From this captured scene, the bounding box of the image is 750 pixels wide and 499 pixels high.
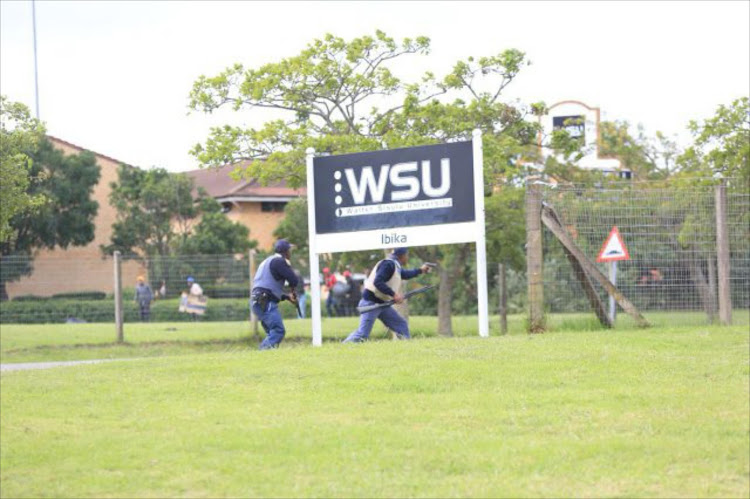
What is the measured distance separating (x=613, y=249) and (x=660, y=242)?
0.79m

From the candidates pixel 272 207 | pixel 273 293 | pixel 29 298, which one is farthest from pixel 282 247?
pixel 272 207

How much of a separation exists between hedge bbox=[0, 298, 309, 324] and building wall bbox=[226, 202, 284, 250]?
2523 cm

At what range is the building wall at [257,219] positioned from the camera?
2119 inches

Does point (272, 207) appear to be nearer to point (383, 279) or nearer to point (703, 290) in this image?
point (703, 290)

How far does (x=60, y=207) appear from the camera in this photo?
44969 mm

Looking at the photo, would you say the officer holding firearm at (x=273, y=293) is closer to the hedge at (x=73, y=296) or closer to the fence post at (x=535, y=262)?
the fence post at (x=535, y=262)

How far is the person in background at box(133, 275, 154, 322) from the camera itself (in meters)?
26.9

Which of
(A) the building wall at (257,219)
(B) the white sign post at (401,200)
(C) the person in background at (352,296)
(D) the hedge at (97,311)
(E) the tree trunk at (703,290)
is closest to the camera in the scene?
(B) the white sign post at (401,200)

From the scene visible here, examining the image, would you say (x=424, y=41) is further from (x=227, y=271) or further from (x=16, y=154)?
(x=16, y=154)

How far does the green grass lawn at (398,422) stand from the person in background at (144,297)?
14.0 meters

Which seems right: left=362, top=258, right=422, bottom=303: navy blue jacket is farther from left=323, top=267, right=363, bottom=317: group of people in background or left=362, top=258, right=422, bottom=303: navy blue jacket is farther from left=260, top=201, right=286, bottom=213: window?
left=260, top=201, right=286, bottom=213: window

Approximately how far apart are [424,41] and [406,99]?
148cm

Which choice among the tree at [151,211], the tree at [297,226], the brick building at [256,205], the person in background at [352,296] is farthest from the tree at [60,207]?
the person in background at [352,296]

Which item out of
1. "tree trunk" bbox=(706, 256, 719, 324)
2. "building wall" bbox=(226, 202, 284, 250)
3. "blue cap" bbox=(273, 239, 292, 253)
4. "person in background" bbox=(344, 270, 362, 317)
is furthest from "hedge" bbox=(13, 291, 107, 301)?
"building wall" bbox=(226, 202, 284, 250)
